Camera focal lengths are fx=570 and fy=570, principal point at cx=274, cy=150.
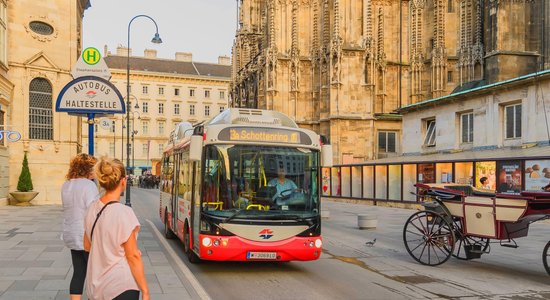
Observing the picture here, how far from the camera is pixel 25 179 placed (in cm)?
2712

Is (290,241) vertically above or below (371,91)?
below

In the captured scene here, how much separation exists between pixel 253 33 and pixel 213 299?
2476 inches

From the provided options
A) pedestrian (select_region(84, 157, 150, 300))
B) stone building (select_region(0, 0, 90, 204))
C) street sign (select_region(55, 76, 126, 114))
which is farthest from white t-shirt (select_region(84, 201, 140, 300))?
stone building (select_region(0, 0, 90, 204))

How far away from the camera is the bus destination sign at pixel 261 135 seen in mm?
10266

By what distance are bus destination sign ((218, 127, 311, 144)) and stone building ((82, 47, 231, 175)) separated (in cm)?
8462

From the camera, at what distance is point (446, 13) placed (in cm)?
4588

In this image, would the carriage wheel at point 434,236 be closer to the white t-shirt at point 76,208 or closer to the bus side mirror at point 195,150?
the bus side mirror at point 195,150

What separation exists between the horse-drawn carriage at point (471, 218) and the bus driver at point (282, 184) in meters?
2.81

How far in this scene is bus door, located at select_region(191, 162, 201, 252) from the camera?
1021cm

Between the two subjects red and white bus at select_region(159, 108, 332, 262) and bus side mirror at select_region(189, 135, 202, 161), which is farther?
bus side mirror at select_region(189, 135, 202, 161)

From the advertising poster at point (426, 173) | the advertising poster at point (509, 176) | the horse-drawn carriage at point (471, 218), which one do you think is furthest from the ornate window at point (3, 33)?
the advertising poster at point (509, 176)

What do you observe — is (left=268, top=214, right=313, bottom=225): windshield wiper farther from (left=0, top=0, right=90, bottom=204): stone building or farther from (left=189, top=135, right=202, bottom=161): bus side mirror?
(left=0, top=0, right=90, bottom=204): stone building

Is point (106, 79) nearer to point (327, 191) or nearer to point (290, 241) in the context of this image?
point (290, 241)

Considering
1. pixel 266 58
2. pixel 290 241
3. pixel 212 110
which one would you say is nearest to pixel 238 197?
pixel 290 241
